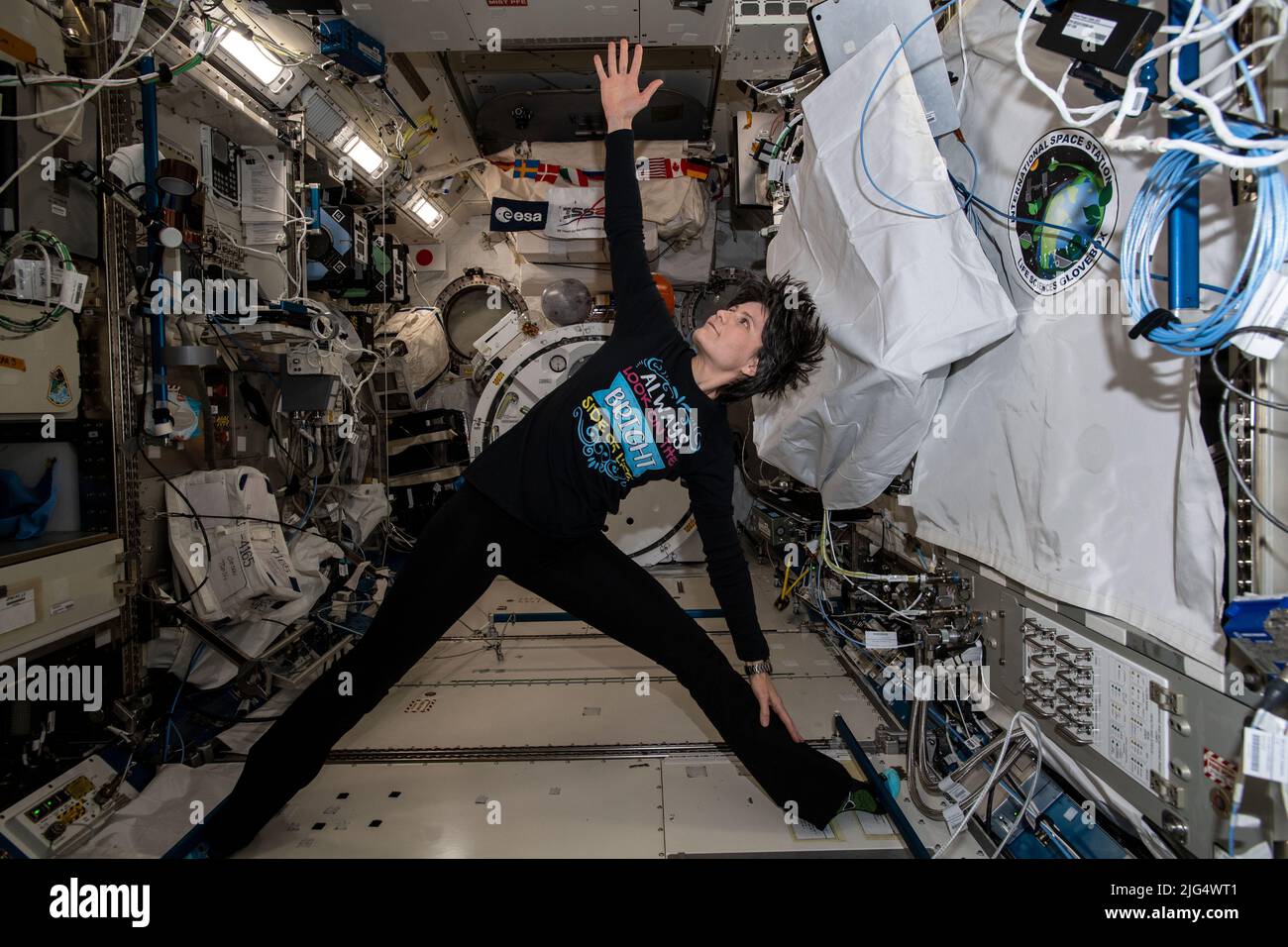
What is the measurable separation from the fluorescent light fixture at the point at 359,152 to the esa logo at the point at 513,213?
0.82 meters

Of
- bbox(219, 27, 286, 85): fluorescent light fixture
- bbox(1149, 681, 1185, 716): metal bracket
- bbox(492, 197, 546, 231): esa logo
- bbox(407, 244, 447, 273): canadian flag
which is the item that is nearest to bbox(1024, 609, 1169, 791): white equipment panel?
bbox(1149, 681, 1185, 716): metal bracket

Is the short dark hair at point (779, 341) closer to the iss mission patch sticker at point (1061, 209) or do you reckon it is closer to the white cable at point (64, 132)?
the iss mission patch sticker at point (1061, 209)

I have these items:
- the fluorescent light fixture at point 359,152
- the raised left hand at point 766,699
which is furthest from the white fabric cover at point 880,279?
the fluorescent light fixture at point 359,152

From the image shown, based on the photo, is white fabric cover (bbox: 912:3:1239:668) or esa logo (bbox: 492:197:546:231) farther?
esa logo (bbox: 492:197:546:231)

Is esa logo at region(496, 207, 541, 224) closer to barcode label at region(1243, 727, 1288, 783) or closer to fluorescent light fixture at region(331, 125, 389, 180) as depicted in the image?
fluorescent light fixture at region(331, 125, 389, 180)

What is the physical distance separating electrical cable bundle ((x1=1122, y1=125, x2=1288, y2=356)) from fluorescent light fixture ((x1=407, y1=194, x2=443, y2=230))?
5.00 meters

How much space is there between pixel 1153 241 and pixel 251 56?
3.82m

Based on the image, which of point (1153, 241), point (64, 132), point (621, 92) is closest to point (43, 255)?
point (64, 132)

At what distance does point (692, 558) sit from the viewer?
4.34m

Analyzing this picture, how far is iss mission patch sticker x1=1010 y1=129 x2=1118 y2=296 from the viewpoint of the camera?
1.44 m

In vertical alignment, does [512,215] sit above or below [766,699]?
above

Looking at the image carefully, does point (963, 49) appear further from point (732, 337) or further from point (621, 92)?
point (732, 337)

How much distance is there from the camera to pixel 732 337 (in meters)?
1.75
